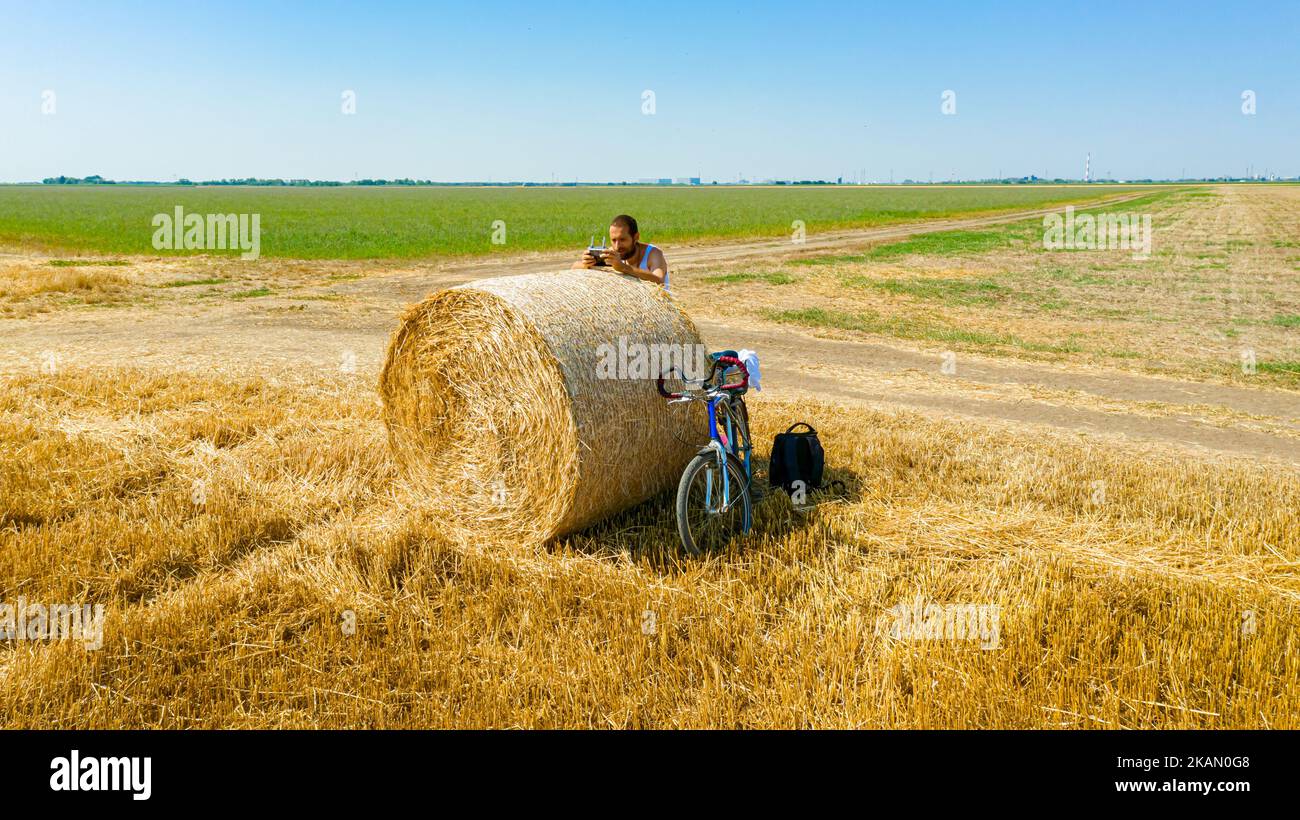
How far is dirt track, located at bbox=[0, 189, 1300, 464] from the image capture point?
10.1 metres

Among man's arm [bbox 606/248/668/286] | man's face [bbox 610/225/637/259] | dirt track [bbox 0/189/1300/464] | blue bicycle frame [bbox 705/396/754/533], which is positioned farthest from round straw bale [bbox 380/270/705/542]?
dirt track [bbox 0/189/1300/464]

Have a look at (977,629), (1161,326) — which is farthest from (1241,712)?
(1161,326)

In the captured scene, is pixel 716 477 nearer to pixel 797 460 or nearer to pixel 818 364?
pixel 797 460

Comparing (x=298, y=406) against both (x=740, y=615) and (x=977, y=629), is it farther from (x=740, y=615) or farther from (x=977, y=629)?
(x=977, y=629)

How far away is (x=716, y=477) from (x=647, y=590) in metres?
1.13

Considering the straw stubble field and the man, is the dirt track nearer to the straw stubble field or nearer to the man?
the straw stubble field

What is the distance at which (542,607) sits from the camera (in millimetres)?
5320

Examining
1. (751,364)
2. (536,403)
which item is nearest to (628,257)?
(751,364)

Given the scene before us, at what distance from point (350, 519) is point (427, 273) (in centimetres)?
1987

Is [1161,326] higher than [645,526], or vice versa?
[1161,326]

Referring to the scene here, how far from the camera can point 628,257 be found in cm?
788

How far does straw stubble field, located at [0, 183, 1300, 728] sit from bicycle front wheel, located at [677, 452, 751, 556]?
8.6 inches

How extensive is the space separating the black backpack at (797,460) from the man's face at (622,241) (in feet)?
6.88

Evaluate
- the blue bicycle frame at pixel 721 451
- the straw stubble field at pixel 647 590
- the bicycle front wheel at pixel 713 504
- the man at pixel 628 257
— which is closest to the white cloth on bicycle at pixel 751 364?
the blue bicycle frame at pixel 721 451
